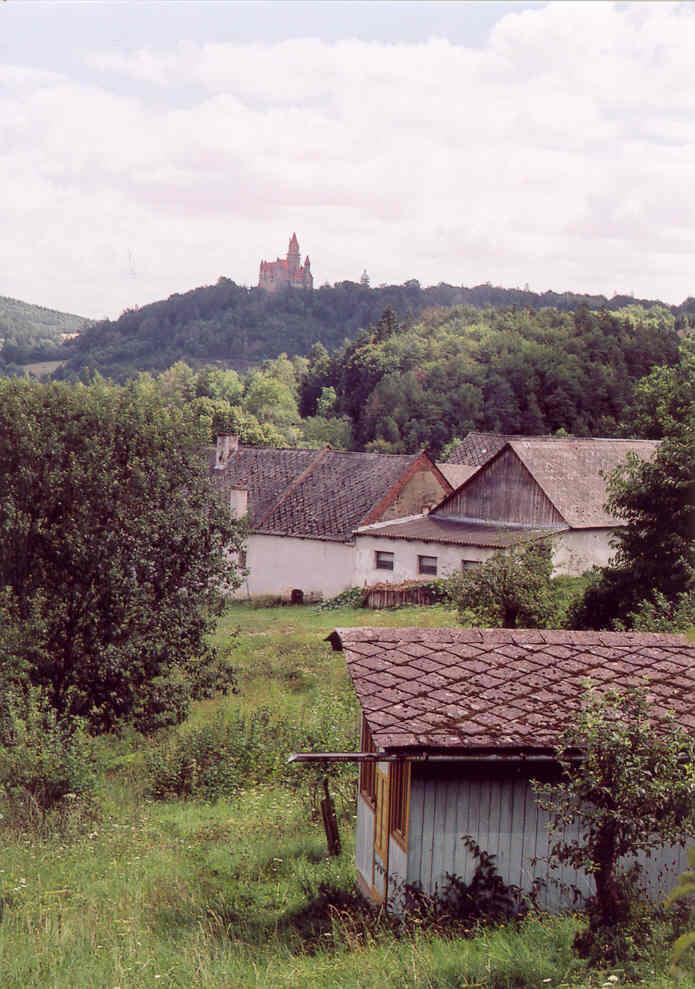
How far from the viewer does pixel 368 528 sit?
4631cm

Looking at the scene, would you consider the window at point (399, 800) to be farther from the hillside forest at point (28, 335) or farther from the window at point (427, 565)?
the hillside forest at point (28, 335)

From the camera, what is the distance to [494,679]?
10.3 metres

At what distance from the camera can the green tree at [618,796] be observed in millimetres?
8203

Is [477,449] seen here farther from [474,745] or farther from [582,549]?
[474,745]

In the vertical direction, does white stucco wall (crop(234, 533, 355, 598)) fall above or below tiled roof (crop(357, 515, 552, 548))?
below

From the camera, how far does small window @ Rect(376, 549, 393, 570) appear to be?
44.6m

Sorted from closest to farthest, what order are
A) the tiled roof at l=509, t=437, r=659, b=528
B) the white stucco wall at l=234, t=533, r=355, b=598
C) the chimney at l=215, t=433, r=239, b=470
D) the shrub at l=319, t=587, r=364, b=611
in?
the shrub at l=319, t=587, r=364, b=611
the tiled roof at l=509, t=437, r=659, b=528
the white stucco wall at l=234, t=533, r=355, b=598
the chimney at l=215, t=433, r=239, b=470

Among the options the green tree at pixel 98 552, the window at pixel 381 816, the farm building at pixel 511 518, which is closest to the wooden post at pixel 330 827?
the window at pixel 381 816

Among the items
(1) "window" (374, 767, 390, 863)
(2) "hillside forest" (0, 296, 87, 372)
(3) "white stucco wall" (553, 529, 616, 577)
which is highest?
(2) "hillside forest" (0, 296, 87, 372)

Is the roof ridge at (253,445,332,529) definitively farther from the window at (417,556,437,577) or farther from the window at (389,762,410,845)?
the window at (389,762,410,845)

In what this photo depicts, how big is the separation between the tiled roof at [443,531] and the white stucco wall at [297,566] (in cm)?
182

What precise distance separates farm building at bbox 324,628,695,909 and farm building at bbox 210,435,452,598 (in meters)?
35.0

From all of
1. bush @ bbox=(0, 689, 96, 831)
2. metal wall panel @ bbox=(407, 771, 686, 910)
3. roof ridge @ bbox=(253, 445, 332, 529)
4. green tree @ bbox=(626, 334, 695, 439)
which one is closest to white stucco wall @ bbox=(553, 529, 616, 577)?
green tree @ bbox=(626, 334, 695, 439)

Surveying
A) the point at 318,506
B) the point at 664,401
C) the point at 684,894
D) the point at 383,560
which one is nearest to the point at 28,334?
the point at 318,506
